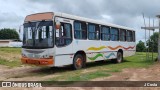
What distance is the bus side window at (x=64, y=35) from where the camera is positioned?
14.7m

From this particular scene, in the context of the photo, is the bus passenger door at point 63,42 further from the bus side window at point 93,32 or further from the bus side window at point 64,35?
the bus side window at point 93,32

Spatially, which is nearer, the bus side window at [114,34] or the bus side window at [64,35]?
the bus side window at [64,35]

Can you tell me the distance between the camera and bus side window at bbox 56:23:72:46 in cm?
1465

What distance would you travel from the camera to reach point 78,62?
16484mm

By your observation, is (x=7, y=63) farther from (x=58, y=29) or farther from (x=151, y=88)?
(x=151, y=88)

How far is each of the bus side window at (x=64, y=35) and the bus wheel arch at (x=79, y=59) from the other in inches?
47.7

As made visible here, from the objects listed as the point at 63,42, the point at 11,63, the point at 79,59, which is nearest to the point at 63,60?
the point at 63,42

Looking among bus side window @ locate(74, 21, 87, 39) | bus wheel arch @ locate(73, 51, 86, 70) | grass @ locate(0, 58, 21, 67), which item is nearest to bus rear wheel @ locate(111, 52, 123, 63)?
bus wheel arch @ locate(73, 51, 86, 70)

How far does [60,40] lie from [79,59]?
2.32 m

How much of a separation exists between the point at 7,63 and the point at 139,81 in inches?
408

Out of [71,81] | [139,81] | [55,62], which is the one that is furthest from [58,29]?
[139,81]

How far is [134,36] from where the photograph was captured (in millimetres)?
25438

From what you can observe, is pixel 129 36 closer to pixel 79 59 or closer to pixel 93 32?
pixel 93 32

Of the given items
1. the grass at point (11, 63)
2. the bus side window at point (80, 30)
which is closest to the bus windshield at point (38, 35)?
the bus side window at point (80, 30)
